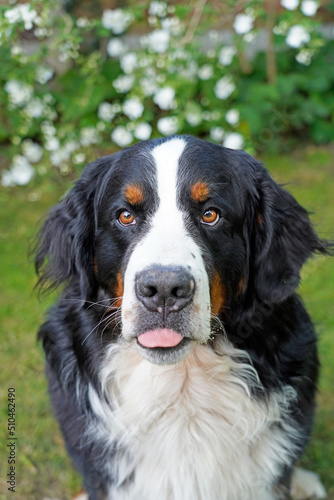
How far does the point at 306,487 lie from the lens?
299 cm

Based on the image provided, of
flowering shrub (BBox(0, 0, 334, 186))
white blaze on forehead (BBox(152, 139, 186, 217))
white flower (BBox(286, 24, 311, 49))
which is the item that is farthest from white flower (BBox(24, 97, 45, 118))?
white blaze on forehead (BBox(152, 139, 186, 217))

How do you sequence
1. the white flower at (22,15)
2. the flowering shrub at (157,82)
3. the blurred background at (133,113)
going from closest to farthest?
the blurred background at (133,113) → the white flower at (22,15) → the flowering shrub at (157,82)

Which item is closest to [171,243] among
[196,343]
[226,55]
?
[196,343]

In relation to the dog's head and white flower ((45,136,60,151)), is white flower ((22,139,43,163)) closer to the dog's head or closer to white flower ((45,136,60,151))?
white flower ((45,136,60,151))

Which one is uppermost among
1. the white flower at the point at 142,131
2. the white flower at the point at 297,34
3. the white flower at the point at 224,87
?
the white flower at the point at 297,34

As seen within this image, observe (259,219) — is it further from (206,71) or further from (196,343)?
(206,71)

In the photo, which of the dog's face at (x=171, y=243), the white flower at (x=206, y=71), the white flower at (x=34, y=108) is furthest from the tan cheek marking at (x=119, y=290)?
the white flower at (x=206, y=71)

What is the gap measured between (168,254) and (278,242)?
0.60 meters

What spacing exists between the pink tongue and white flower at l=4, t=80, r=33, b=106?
11.4 ft

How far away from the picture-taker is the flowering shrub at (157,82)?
4789 mm

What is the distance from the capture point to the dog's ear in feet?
8.20

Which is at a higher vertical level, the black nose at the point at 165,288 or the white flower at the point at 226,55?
the white flower at the point at 226,55

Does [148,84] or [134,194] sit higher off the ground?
[148,84]

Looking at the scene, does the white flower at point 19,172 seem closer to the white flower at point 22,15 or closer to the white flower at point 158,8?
the white flower at point 22,15
